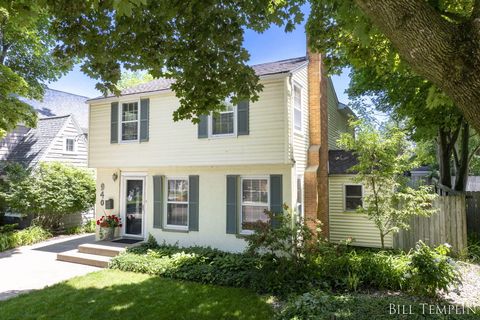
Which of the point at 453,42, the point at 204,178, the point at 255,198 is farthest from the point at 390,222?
the point at 453,42

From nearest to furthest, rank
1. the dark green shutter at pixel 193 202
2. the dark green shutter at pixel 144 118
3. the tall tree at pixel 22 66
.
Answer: the tall tree at pixel 22 66 < the dark green shutter at pixel 193 202 < the dark green shutter at pixel 144 118

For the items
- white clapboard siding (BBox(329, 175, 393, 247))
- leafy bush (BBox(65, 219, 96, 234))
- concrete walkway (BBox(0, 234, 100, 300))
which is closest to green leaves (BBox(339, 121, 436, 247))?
white clapboard siding (BBox(329, 175, 393, 247))

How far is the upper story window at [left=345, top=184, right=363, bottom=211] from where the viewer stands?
1231cm

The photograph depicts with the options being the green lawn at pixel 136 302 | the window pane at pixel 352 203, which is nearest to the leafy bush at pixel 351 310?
the green lawn at pixel 136 302

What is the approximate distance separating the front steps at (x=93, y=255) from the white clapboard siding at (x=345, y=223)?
8.07 m

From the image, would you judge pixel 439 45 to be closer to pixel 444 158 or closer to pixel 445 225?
pixel 445 225

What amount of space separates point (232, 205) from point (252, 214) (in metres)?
0.75

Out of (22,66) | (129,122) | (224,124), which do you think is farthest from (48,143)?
(224,124)

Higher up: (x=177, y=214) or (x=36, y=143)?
(x=36, y=143)

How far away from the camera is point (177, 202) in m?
11.7

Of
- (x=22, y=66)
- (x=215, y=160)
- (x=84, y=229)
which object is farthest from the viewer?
(x=22, y=66)

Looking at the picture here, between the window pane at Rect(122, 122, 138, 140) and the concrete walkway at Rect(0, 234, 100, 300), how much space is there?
4.74 meters

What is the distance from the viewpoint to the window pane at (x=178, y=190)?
11672mm

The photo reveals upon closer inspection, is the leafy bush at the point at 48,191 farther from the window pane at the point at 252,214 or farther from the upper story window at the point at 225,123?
the window pane at the point at 252,214
